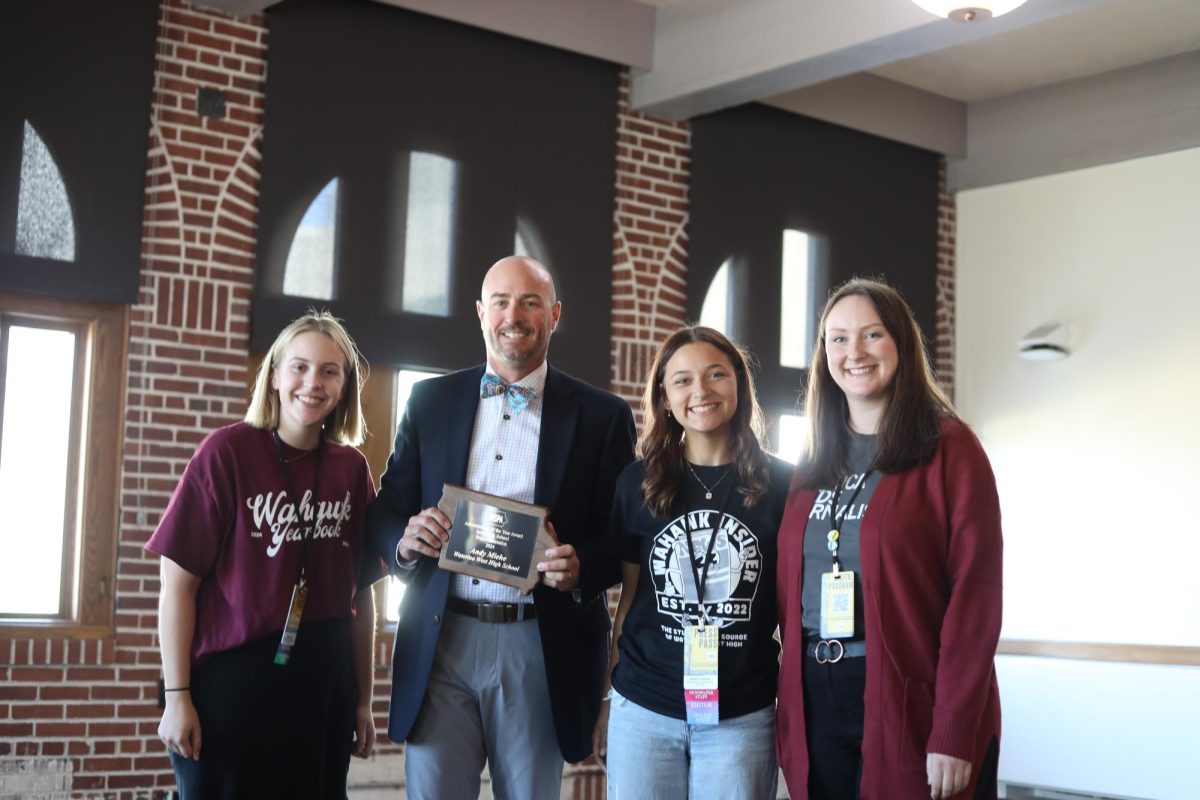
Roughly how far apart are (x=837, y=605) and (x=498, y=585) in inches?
36.8

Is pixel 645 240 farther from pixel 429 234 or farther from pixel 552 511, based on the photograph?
pixel 552 511

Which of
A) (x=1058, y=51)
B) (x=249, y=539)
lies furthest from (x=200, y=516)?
(x=1058, y=51)

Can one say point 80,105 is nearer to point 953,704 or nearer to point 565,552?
point 565,552

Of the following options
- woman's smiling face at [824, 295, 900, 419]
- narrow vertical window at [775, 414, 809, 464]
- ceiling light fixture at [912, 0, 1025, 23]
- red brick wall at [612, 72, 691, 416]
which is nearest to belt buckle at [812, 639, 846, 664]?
woman's smiling face at [824, 295, 900, 419]

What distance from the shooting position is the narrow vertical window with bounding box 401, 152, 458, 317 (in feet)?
20.6

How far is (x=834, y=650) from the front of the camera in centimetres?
283

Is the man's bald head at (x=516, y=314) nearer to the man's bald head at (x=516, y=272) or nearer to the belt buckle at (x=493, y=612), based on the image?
the man's bald head at (x=516, y=272)

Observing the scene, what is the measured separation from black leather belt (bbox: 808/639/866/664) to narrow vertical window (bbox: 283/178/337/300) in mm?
3720

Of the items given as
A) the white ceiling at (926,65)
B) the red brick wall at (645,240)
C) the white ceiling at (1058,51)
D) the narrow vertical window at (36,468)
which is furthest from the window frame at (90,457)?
the white ceiling at (1058,51)

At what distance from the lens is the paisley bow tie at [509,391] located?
3514 mm

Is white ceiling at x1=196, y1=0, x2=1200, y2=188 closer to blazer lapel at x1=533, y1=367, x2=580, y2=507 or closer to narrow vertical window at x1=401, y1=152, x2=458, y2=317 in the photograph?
narrow vertical window at x1=401, y1=152, x2=458, y2=317

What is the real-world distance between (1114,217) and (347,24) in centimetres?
452

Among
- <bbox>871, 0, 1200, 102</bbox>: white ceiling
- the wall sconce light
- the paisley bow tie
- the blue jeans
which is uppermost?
<bbox>871, 0, 1200, 102</bbox>: white ceiling

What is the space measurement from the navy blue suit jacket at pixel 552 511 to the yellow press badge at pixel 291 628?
24cm
